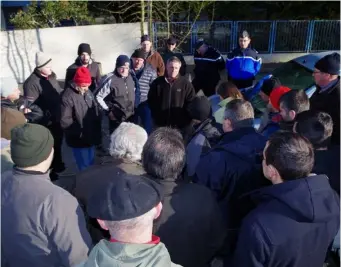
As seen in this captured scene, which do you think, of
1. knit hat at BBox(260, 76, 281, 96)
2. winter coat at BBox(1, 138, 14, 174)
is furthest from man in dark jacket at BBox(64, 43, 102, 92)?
winter coat at BBox(1, 138, 14, 174)

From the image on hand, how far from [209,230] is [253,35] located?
36.8ft

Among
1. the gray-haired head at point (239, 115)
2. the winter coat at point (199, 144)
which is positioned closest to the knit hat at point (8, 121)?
the winter coat at point (199, 144)

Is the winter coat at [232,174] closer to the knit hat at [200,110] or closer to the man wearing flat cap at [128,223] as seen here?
the knit hat at [200,110]

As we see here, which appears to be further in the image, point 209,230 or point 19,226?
point 209,230

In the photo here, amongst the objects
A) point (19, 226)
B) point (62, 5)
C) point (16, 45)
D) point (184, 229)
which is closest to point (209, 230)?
point (184, 229)

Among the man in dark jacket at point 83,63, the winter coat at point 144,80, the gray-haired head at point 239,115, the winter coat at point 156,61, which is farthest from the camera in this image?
the winter coat at point 156,61

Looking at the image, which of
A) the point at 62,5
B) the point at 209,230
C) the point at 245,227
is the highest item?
the point at 62,5

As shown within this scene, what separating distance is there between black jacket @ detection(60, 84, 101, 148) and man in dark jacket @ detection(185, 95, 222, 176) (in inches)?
54.6

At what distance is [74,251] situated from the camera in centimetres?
224

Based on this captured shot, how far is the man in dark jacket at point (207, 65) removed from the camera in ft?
22.6

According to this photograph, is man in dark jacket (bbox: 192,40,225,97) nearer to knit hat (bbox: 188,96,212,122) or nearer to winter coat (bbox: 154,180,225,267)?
knit hat (bbox: 188,96,212,122)

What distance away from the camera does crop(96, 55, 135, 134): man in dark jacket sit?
530cm

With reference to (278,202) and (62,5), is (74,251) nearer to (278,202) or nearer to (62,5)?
(278,202)

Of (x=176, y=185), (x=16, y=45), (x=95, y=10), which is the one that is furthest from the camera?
(x=95, y=10)
